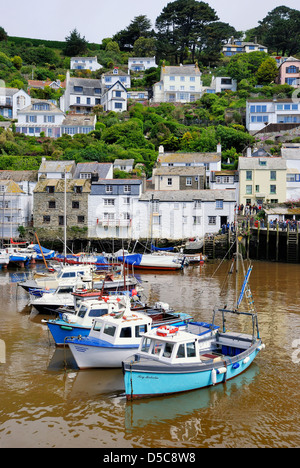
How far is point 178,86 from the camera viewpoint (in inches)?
3686

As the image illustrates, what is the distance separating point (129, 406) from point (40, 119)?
7119 cm

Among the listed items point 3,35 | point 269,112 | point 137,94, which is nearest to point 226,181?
point 269,112

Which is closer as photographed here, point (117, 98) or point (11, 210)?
point (11, 210)

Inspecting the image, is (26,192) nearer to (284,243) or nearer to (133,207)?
(133,207)

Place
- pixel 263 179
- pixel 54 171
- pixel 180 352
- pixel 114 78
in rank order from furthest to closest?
pixel 114 78
pixel 263 179
pixel 54 171
pixel 180 352

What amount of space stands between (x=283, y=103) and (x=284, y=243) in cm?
3854

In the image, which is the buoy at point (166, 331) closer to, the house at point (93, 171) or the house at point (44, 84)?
the house at point (93, 171)

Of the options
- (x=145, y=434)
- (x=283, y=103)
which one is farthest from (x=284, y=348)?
(x=283, y=103)

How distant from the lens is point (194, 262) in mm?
46531

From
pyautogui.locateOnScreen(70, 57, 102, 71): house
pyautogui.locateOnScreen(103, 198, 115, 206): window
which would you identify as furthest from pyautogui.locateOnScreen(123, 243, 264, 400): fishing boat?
pyautogui.locateOnScreen(70, 57, 102, 71): house

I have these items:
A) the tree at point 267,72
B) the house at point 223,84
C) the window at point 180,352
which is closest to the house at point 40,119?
the house at point 223,84

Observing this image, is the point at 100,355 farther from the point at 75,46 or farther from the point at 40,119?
the point at 75,46

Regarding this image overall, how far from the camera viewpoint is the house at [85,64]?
371ft

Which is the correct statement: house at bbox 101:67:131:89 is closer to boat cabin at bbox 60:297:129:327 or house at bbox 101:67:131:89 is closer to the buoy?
boat cabin at bbox 60:297:129:327
